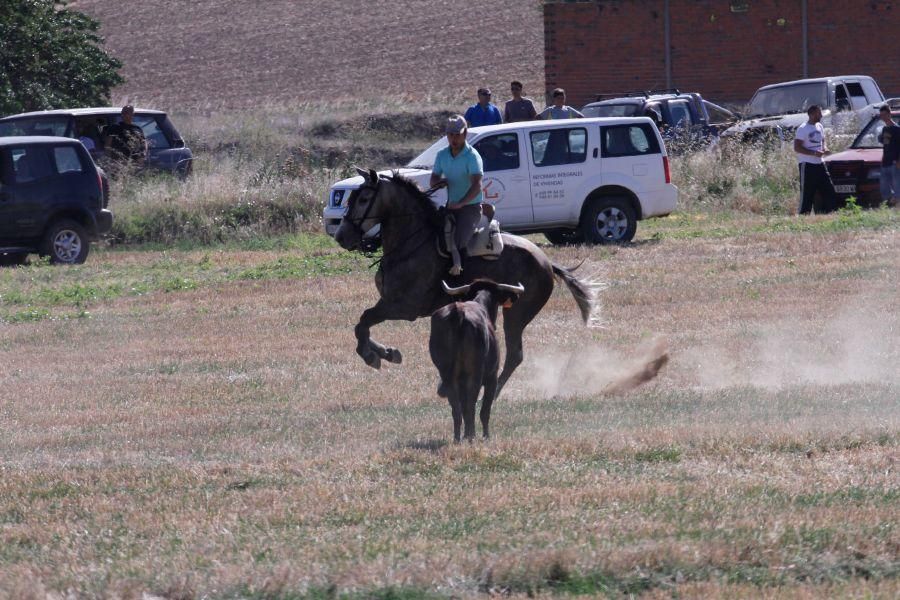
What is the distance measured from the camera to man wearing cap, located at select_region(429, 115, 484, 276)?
35.1ft

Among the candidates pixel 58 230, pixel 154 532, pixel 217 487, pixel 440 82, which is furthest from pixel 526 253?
pixel 440 82

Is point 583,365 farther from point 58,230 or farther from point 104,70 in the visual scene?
point 104,70

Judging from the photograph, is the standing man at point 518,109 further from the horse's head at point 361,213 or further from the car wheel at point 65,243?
the horse's head at point 361,213

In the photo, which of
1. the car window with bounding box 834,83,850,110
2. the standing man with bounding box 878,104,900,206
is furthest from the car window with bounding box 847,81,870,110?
the standing man with bounding box 878,104,900,206

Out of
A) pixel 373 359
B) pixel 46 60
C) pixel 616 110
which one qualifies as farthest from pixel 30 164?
pixel 46 60

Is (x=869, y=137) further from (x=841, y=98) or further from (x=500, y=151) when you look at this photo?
(x=500, y=151)

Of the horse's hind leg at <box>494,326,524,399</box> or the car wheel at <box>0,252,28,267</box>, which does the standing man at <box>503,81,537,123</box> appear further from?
the horse's hind leg at <box>494,326,524,399</box>

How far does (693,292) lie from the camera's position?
17.2 m

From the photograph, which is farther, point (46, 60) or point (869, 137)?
point (46, 60)

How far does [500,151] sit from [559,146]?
0.97 meters

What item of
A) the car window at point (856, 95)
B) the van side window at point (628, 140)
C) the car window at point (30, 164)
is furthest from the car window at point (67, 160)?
the car window at point (856, 95)

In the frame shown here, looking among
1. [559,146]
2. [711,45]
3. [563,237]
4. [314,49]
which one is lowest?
[563,237]

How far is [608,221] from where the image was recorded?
2114 cm

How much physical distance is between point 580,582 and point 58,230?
1762 cm
